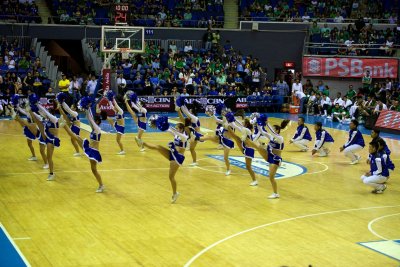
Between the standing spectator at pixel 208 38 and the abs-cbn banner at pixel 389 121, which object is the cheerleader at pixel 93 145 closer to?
the abs-cbn banner at pixel 389 121

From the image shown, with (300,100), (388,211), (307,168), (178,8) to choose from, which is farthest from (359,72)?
(388,211)

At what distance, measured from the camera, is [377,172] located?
17.5m

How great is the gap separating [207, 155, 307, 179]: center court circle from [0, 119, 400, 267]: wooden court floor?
16.6 inches

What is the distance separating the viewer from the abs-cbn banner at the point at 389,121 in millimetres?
31109

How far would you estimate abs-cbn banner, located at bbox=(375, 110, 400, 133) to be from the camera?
102 feet

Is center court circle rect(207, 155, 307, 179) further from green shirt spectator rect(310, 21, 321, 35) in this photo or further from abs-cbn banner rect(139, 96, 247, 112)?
green shirt spectator rect(310, 21, 321, 35)

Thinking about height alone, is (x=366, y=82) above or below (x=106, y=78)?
below

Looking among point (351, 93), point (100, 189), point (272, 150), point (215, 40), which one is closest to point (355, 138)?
point (272, 150)

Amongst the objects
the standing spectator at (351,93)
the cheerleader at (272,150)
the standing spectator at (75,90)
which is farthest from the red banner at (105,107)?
the cheerleader at (272,150)

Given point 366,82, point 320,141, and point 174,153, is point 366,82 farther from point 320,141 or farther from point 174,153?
point 174,153

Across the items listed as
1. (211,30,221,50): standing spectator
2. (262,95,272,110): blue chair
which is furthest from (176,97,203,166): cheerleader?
(211,30,221,50): standing spectator

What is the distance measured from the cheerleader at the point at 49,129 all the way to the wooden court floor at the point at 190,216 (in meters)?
0.61

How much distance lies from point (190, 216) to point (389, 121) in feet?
63.2

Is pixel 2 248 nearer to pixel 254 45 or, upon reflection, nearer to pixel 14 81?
pixel 14 81
